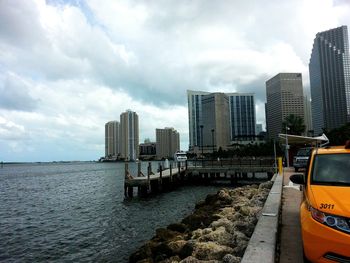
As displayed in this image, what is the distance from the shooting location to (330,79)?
428 feet

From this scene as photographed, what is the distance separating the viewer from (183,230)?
12.2 meters

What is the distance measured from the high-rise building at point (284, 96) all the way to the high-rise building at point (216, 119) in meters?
25.0

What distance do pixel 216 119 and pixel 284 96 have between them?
123 ft

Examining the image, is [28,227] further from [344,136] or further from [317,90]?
[317,90]

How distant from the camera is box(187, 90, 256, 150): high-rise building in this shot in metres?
164

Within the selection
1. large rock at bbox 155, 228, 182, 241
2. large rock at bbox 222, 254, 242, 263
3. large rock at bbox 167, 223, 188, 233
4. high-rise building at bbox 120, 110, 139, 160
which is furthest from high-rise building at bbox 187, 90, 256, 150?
large rock at bbox 222, 254, 242, 263

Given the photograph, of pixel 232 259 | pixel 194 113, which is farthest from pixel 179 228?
pixel 194 113

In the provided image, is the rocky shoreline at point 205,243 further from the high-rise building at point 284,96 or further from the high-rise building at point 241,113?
the high-rise building at point 241,113

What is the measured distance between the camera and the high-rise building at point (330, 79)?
120562 mm

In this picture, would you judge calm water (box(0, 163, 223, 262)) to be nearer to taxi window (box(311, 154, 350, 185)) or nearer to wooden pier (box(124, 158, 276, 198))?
wooden pier (box(124, 158, 276, 198))

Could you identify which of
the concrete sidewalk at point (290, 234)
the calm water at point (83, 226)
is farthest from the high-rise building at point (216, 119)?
the concrete sidewalk at point (290, 234)

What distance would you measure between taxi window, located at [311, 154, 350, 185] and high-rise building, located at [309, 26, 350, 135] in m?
120

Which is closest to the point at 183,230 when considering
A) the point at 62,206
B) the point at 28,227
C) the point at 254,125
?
the point at 28,227

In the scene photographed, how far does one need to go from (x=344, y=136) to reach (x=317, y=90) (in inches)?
3271
